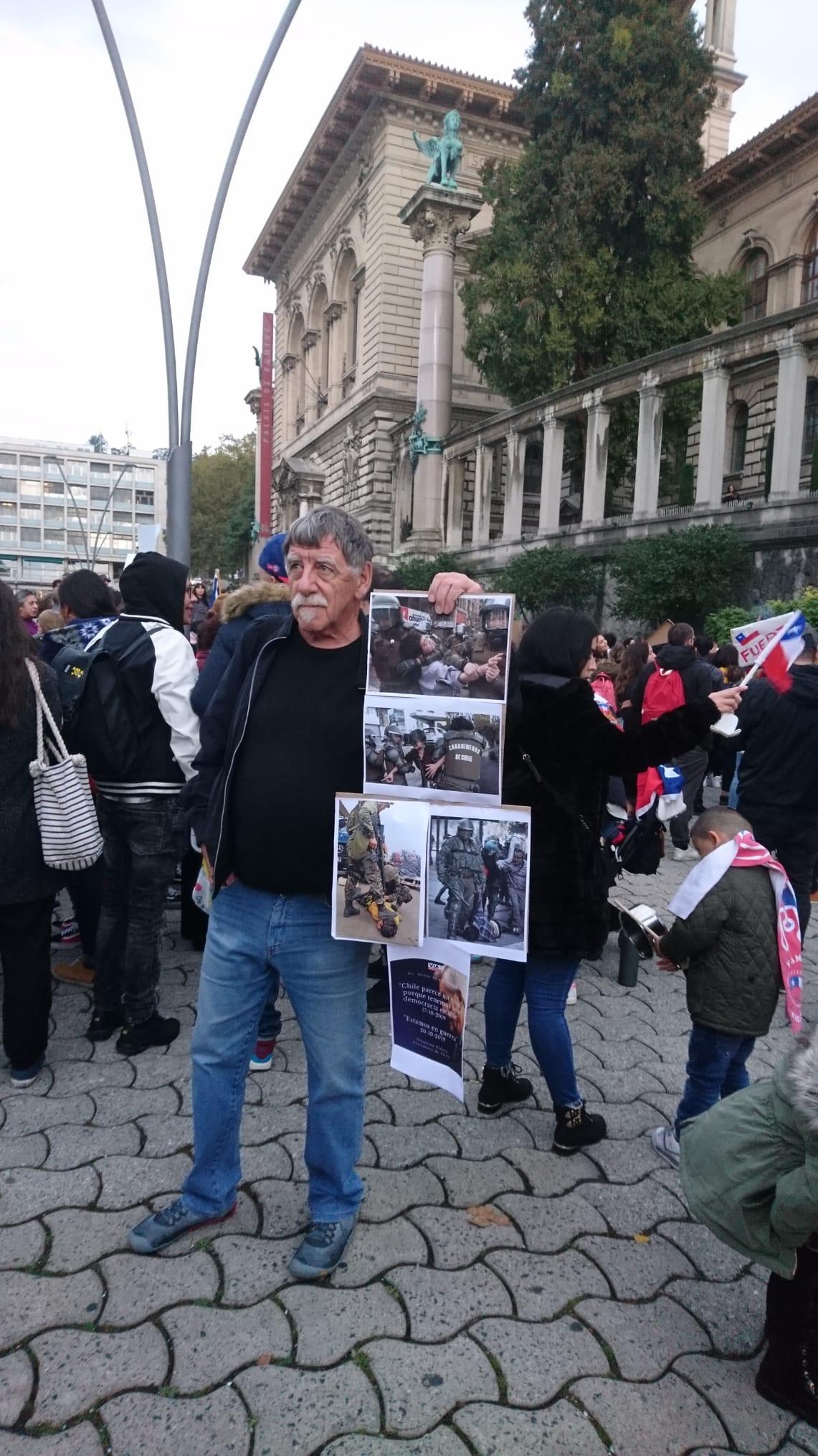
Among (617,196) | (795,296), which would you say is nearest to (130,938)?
(617,196)

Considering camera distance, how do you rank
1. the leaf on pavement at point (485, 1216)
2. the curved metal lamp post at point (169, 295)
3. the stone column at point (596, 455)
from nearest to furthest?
the leaf on pavement at point (485, 1216) → the curved metal lamp post at point (169, 295) → the stone column at point (596, 455)

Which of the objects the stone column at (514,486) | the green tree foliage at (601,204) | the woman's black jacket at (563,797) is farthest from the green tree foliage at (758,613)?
the woman's black jacket at (563,797)

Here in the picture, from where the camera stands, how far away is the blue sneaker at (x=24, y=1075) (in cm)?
358

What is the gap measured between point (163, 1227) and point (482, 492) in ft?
93.0

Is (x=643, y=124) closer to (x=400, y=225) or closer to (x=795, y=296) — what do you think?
(x=795, y=296)

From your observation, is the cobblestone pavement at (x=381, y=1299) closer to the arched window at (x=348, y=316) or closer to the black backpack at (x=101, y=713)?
the black backpack at (x=101, y=713)

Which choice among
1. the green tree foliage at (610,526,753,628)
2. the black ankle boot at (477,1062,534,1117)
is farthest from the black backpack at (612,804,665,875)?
the green tree foliage at (610,526,753,628)

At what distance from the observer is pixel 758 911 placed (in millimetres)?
3104

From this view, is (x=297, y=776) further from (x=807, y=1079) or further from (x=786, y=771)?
(x=786, y=771)

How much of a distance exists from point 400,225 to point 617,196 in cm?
1252

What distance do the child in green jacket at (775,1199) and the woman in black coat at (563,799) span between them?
0.86 meters

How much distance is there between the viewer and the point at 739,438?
101 feet

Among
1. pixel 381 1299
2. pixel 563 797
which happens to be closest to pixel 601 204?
pixel 563 797

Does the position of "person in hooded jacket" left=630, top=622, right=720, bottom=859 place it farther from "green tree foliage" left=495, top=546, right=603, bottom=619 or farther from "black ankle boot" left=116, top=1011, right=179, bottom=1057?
"green tree foliage" left=495, top=546, right=603, bottom=619
